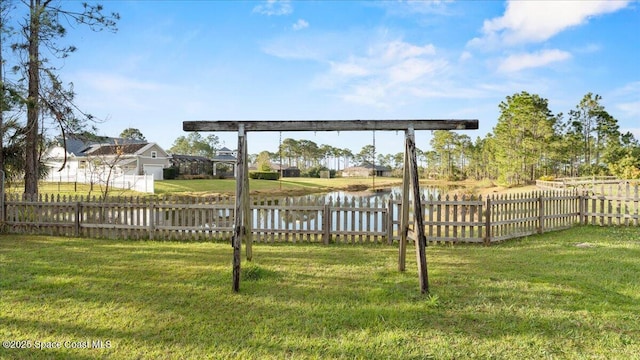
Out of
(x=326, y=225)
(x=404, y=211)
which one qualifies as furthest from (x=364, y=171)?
(x=404, y=211)

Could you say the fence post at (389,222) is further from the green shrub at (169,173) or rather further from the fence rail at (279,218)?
the green shrub at (169,173)

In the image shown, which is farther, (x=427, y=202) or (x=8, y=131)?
(x=8, y=131)

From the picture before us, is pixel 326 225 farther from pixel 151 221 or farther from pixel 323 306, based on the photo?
pixel 151 221

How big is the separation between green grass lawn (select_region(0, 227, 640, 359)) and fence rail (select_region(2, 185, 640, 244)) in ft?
3.98

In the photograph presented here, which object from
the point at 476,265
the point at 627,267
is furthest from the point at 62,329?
the point at 627,267

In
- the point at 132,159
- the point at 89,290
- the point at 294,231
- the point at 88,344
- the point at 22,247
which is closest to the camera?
the point at 88,344

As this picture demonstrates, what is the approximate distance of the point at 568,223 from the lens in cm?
968

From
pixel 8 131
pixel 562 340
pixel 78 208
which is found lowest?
pixel 562 340

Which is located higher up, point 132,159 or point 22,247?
point 132,159

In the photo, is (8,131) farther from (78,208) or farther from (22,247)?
(22,247)

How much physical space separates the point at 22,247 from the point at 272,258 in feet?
17.4

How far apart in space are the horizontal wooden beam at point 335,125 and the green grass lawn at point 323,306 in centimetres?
223

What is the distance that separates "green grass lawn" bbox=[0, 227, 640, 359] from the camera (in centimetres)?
305

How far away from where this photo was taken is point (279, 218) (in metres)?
7.76
